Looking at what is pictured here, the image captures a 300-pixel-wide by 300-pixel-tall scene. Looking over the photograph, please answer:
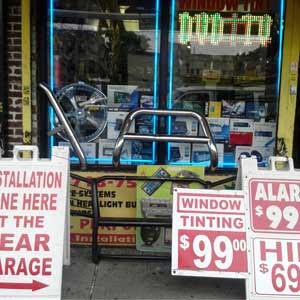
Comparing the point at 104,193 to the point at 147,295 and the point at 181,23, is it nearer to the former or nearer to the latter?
the point at 147,295

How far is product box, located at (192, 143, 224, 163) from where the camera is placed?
5.32 meters

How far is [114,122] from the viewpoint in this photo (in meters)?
5.27

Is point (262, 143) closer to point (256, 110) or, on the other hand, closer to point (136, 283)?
point (256, 110)

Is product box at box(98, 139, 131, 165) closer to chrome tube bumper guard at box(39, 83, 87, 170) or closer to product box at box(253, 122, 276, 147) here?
chrome tube bumper guard at box(39, 83, 87, 170)

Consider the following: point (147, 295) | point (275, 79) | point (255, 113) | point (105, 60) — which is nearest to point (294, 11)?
point (275, 79)

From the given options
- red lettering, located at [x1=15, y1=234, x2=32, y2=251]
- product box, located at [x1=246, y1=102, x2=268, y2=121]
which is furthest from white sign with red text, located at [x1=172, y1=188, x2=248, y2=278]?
product box, located at [x1=246, y1=102, x2=268, y2=121]

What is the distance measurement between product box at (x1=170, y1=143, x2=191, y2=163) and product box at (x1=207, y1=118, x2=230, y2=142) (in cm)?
29

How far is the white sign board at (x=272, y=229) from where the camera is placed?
3711 millimetres

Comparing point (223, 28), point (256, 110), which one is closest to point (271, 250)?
point (256, 110)

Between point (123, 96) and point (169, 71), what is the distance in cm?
52

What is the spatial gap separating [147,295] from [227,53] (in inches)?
100

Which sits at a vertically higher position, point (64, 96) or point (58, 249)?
point (64, 96)

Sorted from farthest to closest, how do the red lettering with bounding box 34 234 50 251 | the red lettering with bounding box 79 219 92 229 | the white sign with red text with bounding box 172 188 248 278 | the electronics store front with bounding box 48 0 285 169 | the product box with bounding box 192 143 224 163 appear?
the product box with bounding box 192 143 224 163
the electronics store front with bounding box 48 0 285 169
the red lettering with bounding box 79 219 92 229
the white sign with red text with bounding box 172 188 248 278
the red lettering with bounding box 34 234 50 251

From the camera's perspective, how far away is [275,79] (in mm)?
5168
